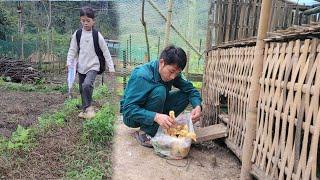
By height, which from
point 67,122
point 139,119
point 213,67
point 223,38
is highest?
point 223,38

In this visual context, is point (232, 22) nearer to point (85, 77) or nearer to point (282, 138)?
point (85, 77)

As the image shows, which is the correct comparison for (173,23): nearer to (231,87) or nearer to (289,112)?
(231,87)

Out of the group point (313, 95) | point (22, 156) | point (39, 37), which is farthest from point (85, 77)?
point (39, 37)

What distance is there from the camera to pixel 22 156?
3881 mm

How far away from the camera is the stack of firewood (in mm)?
12523

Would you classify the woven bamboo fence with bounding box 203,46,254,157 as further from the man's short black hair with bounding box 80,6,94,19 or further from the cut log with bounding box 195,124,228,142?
the man's short black hair with bounding box 80,6,94,19

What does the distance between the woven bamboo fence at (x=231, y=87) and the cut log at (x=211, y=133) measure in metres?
0.10

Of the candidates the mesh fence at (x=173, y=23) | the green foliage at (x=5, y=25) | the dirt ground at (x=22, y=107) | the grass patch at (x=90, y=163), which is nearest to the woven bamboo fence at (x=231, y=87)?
the grass patch at (x=90, y=163)

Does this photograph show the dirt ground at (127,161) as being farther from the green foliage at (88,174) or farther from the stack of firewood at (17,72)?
the stack of firewood at (17,72)

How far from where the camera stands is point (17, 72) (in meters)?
12.8

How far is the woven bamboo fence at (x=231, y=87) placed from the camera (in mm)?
3898

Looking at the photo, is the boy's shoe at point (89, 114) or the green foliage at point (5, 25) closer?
the boy's shoe at point (89, 114)

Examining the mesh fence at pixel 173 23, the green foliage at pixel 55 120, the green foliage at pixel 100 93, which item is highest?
the mesh fence at pixel 173 23

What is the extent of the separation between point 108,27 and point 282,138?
1391 centimetres
